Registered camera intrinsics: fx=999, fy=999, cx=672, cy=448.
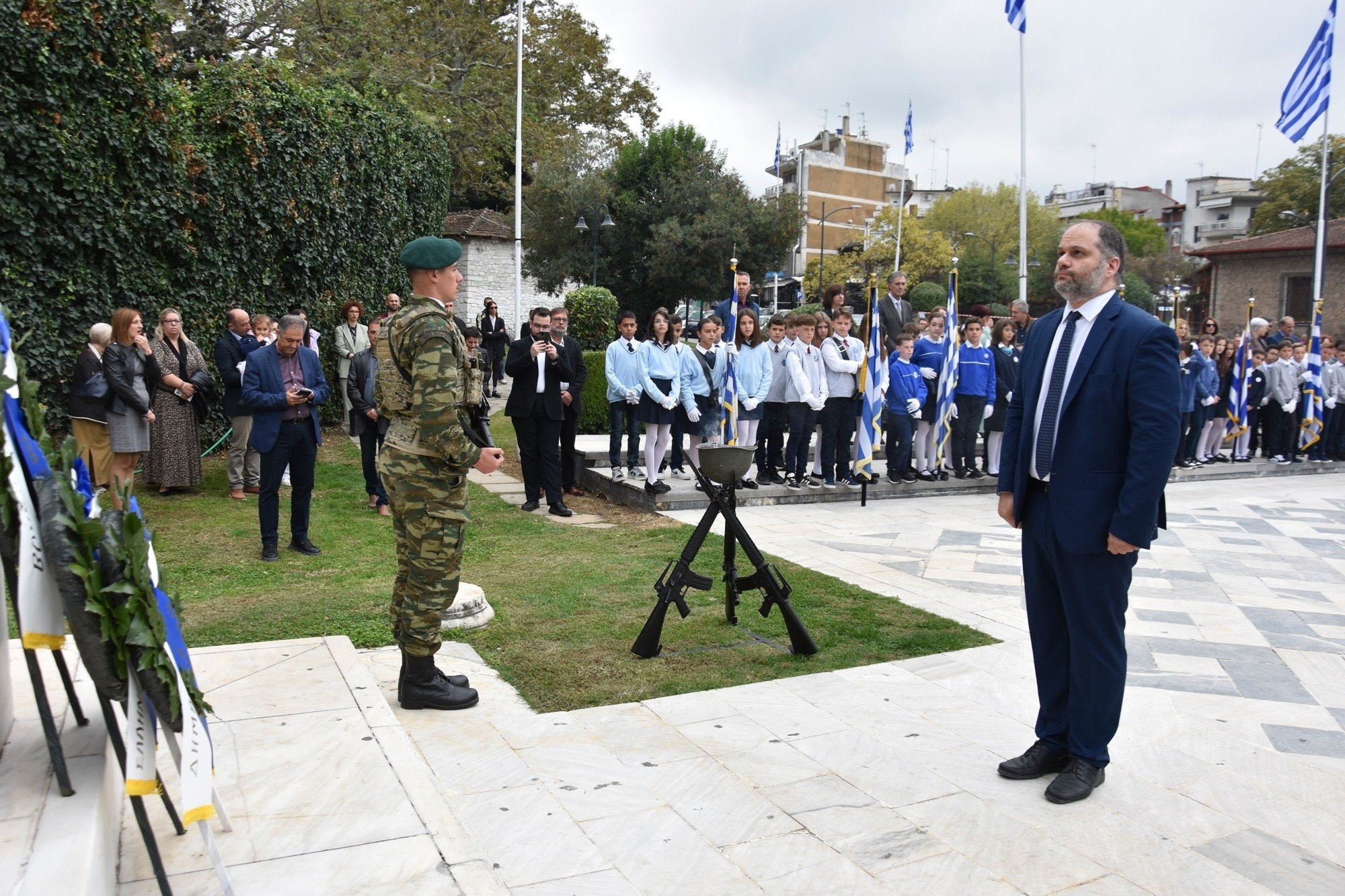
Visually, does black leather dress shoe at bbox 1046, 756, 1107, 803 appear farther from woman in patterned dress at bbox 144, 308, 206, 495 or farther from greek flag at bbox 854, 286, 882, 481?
woman in patterned dress at bbox 144, 308, 206, 495

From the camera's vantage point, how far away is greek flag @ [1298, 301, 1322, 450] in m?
16.9

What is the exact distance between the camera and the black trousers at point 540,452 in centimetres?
1035

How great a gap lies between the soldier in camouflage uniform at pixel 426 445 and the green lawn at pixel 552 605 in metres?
0.84

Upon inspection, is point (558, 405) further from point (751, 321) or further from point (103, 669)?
point (103, 669)

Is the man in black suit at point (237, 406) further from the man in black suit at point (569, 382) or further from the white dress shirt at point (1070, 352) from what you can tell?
the white dress shirt at point (1070, 352)

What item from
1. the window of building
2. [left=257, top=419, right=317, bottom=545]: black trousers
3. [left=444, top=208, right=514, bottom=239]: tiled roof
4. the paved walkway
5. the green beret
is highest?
[left=444, top=208, right=514, bottom=239]: tiled roof

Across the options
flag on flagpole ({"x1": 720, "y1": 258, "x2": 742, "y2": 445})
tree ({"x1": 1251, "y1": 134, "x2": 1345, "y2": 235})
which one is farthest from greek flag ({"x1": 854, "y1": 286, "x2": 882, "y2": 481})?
tree ({"x1": 1251, "y1": 134, "x2": 1345, "y2": 235})

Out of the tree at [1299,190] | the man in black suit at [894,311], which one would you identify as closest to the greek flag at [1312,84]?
the man in black suit at [894,311]

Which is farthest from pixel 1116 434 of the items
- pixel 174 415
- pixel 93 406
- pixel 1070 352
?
pixel 174 415

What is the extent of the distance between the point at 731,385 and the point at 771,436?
1.27 metres

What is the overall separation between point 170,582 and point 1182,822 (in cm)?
635

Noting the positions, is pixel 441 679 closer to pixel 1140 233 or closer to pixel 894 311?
pixel 894 311

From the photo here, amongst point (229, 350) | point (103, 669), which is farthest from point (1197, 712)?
point (229, 350)

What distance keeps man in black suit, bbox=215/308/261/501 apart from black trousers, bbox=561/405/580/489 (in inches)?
126
